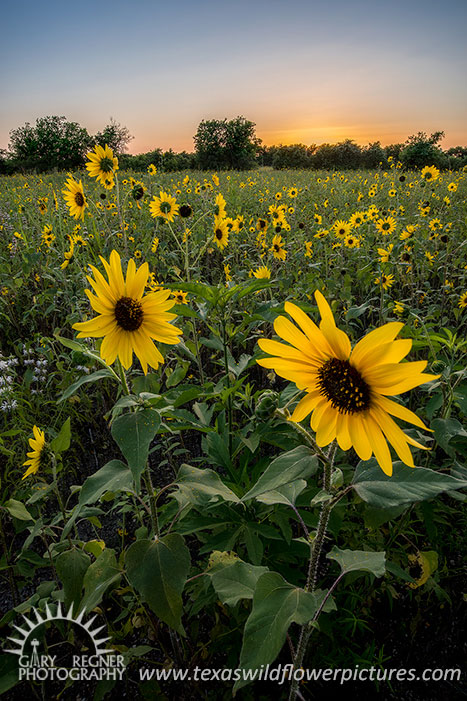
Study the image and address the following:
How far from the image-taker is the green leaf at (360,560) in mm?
690

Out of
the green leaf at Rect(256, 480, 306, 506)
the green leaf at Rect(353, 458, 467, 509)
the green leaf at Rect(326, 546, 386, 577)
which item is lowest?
the green leaf at Rect(326, 546, 386, 577)

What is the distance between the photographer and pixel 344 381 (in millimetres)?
640

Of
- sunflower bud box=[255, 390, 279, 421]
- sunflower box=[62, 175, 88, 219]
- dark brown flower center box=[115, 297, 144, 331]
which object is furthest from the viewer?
sunflower box=[62, 175, 88, 219]

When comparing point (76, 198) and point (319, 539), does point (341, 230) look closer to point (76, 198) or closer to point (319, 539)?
point (76, 198)

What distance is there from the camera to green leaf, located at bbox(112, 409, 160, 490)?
68 cm

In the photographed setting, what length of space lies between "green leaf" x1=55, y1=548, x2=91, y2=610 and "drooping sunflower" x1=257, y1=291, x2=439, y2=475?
25.6 inches

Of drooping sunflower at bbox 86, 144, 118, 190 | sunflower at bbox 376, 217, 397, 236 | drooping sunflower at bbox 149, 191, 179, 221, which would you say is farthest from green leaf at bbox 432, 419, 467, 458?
sunflower at bbox 376, 217, 397, 236

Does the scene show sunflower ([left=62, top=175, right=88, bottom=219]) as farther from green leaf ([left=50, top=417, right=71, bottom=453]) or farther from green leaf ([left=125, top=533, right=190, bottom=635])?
green leaf ([left=125, top=533, right=190, bottom=635])

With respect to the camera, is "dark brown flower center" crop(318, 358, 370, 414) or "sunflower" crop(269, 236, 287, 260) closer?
"dark brown flower center" crop(318, 358, 370, 414)

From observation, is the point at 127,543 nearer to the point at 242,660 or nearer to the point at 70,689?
the point at 70,689

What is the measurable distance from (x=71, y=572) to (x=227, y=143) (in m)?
33.2

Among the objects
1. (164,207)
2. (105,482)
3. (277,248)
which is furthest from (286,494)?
(277,248)

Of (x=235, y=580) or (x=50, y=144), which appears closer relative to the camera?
(x=235, y=580)

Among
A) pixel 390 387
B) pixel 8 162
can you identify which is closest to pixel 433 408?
pixel 390 387
